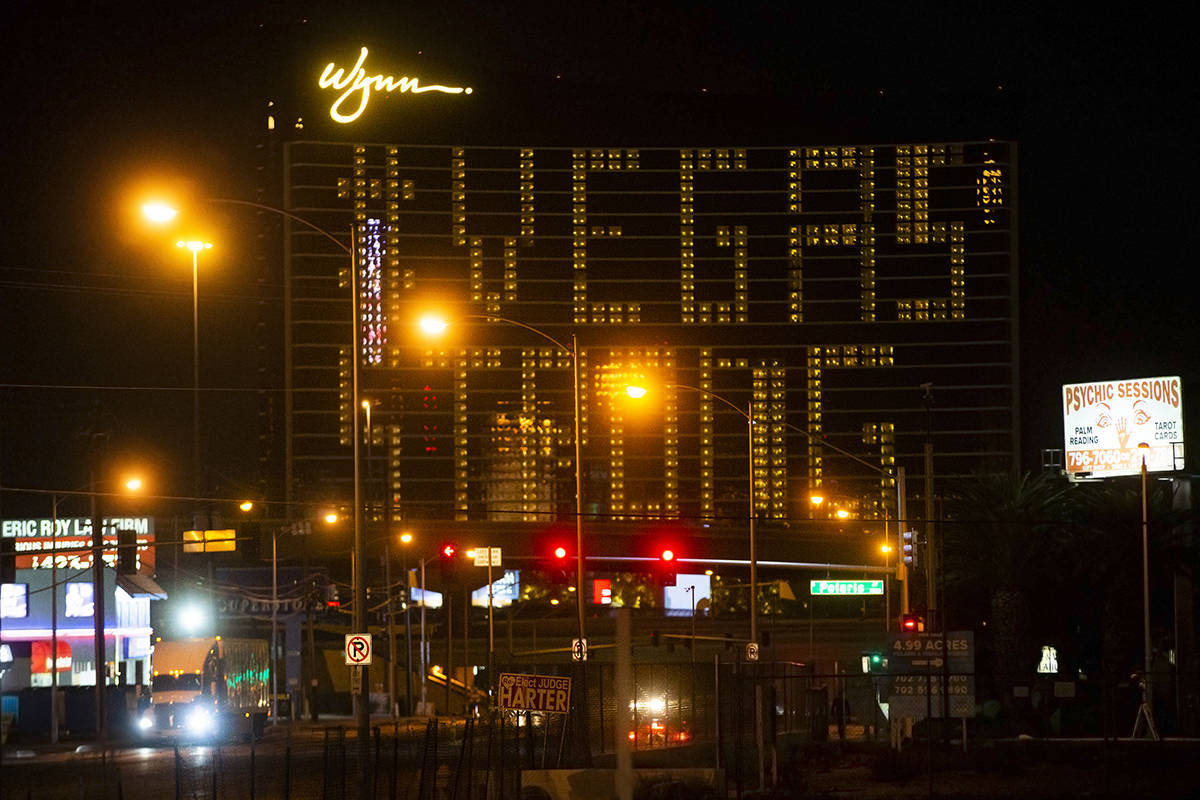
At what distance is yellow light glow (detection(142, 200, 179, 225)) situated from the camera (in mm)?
A: 25422

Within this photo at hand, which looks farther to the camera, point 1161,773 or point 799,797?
point 1161,773

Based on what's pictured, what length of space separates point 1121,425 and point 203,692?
40.4 metres

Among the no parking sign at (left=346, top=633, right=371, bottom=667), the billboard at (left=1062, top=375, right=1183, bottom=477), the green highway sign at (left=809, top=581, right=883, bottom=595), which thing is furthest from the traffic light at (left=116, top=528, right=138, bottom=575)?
the billboard at (left=1062, top=375, right=1183, bottom=477)

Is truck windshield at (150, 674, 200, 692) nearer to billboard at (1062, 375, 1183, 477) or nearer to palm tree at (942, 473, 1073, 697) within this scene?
palm tree at (942, 473, 1073, 697)

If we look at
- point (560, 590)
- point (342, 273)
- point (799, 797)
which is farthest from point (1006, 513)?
point (342, 273)

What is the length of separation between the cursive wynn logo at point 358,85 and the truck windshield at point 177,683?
471 feet

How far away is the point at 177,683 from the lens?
173 feet

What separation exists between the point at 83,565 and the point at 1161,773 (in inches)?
2340

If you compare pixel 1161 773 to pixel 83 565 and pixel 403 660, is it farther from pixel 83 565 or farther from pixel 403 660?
pixel 403 660

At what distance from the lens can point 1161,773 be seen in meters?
33.7

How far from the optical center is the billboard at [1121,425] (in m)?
64.7

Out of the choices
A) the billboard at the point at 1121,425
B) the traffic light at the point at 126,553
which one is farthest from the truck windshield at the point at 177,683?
the billboard at the point at 1121,425

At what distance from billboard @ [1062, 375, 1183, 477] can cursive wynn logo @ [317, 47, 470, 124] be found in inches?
5208

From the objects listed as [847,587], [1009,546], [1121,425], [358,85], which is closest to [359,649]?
[847,587]
